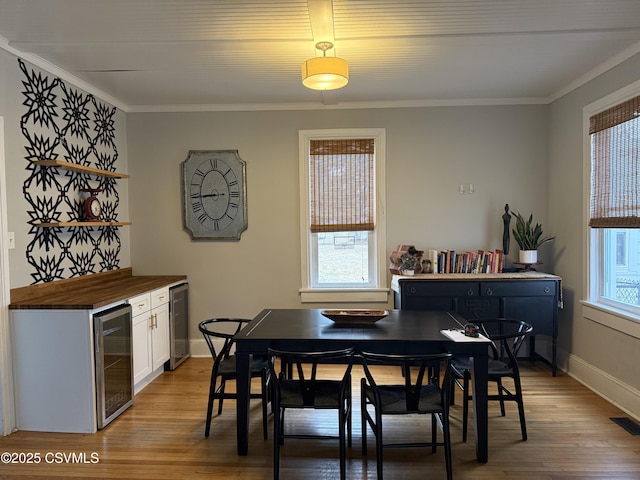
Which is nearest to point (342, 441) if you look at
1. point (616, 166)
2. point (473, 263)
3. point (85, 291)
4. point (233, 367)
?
point (233, 367)

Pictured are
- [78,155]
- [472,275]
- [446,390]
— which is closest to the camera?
[446,390]

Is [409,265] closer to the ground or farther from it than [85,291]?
farther from it

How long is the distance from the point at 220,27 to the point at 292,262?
2.47 meters

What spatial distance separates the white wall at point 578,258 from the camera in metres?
3.33

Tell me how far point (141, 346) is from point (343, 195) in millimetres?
2407

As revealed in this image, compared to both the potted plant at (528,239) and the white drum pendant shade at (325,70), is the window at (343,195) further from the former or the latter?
the white drum pendant shade at (325,70)

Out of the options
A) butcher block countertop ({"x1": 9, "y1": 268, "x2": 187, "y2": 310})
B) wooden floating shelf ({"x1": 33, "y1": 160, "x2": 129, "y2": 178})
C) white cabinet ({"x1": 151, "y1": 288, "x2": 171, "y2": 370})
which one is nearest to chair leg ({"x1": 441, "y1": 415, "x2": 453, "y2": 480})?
butcher block countertop ({"x1": 9, "y1": 268, "x2": 187, "y2": 310})

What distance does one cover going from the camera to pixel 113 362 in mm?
3213

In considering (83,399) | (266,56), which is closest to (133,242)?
(83,399)

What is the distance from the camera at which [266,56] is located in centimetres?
335

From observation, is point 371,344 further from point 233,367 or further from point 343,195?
point 343,195

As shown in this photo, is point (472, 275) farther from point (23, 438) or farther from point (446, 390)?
point (23, 438)

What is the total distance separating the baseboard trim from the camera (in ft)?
10.6

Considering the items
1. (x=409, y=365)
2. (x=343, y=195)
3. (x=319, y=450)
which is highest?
(x=343, y=195)
